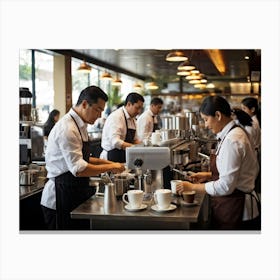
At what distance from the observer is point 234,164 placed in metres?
2.31

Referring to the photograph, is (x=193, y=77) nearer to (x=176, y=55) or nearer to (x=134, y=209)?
(x=176, y=55)

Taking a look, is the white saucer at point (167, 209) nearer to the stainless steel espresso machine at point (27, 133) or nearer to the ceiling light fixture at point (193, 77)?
the stainless steel espresso machine at point (27, 133)

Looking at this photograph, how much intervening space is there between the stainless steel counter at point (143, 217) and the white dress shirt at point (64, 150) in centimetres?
27

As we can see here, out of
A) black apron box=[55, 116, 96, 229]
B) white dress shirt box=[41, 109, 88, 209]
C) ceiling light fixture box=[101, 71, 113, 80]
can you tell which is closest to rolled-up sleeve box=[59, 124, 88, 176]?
white dress shirt box=[41, 109, 88, 209]

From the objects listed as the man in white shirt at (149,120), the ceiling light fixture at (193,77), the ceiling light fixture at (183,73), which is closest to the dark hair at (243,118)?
the man in white shirt at (149,120)

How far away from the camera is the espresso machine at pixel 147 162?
2.52 m

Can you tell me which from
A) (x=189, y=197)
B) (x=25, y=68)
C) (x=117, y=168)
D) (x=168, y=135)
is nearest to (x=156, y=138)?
(x=168, y=135)

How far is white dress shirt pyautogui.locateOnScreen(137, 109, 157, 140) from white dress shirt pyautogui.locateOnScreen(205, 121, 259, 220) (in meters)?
1.33

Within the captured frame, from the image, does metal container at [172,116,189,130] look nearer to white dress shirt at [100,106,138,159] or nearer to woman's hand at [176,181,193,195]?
white dress shirt at [100,106,138,159]

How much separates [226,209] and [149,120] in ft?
5.15

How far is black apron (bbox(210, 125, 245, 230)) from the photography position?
2.44m
